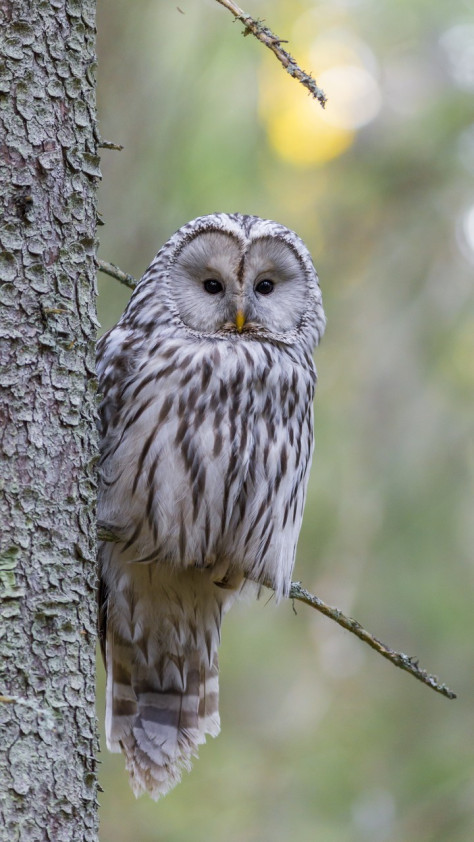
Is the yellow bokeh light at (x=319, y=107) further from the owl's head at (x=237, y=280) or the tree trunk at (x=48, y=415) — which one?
the tree trunk at (x=48, y=415)

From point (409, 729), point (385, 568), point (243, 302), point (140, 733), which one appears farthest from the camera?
point (385, 568)

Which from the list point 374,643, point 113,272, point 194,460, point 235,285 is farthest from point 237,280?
point 374,643

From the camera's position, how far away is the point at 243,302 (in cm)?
293

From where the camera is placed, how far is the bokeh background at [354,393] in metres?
5.26

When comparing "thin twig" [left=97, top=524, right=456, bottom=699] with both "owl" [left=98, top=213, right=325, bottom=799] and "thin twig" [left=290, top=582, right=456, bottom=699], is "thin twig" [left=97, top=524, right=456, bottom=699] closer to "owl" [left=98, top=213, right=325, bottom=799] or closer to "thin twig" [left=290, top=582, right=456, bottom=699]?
"thin twig" [left=290, top=582, right=456, bottom=699]

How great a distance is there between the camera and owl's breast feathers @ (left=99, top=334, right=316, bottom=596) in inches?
106

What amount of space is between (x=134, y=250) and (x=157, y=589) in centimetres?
204

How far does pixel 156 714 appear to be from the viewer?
10.7ft

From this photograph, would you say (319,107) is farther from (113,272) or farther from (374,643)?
(374,643)

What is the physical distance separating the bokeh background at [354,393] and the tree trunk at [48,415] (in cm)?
293

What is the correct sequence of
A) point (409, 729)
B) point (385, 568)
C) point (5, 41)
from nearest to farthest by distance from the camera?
1. point (5, 41)
2. point (409, 729)
3. point (385, 568)

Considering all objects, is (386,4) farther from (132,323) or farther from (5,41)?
(5,41)

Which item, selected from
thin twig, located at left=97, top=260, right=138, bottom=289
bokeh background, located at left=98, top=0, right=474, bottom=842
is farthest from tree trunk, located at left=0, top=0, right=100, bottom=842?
bokeh background, located at left=98, top=0, right=474, bottom=842

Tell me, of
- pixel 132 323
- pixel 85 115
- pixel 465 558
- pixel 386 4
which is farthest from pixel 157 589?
pixel 386 4
